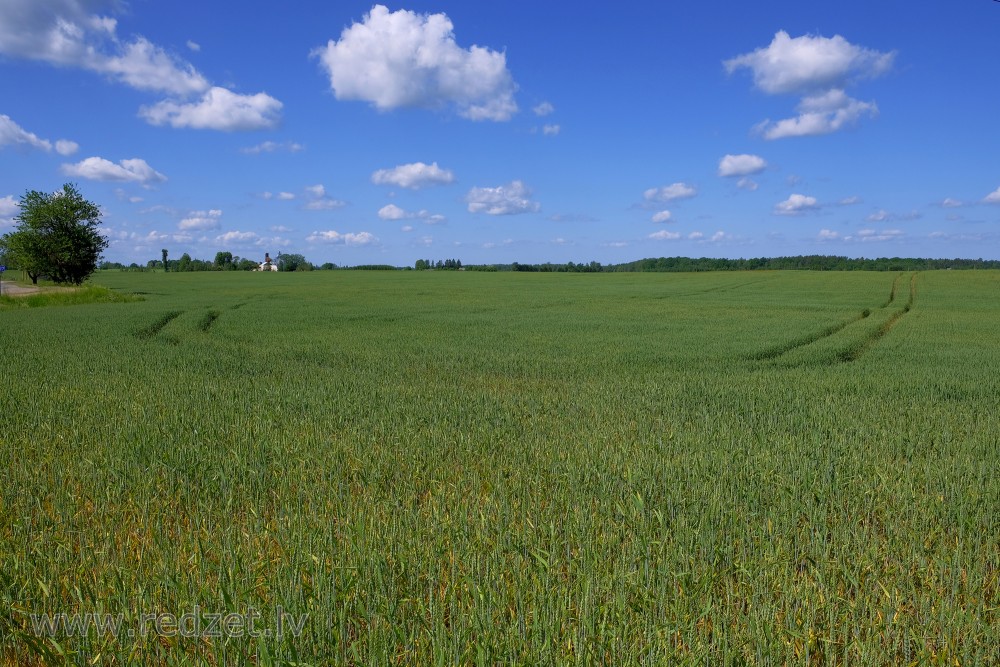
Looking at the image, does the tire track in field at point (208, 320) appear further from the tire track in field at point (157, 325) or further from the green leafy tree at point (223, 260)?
the green leafy tree at point (223, 260)

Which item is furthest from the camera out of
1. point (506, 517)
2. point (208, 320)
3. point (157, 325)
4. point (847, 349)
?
point (208, 320)

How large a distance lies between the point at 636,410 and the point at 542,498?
452 centimetres

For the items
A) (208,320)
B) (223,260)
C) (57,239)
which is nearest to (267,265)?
(223,260)

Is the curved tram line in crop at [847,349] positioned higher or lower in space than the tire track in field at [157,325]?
lower

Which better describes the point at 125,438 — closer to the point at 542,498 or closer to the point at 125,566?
the point at 125,566

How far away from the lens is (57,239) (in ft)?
187

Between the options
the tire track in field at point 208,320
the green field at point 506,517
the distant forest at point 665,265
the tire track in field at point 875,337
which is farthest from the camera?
the distant forest at point 665,265

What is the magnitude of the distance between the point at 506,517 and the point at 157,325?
2645 centimetres

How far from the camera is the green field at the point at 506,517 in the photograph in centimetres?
357

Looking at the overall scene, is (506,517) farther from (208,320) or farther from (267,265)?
(267,265)

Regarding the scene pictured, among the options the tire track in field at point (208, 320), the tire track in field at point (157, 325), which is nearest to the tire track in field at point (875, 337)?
the tire track in field at point (157, 325)

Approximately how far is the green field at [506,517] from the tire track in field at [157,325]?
10328 mm

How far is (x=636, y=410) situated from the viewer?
10.0 metres

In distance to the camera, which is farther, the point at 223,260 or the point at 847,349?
the point at 223,260
